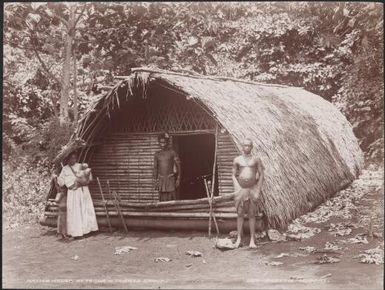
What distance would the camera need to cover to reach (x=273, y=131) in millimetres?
10242

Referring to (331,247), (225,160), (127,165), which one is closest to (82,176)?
(127,165)

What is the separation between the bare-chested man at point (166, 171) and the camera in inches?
396

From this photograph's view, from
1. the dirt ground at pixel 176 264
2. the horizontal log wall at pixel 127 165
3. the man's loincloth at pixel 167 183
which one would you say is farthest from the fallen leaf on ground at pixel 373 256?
the horizontal log wall at pixel 127 165

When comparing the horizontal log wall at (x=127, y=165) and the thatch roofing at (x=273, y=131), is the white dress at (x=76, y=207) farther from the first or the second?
the horizontal log wall at (x=127, y=165)

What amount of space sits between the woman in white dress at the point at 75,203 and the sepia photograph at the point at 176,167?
26mm

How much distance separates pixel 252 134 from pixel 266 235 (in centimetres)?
183

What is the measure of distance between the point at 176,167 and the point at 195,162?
374 centimetres

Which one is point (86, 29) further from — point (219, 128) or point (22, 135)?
point (219, 128)

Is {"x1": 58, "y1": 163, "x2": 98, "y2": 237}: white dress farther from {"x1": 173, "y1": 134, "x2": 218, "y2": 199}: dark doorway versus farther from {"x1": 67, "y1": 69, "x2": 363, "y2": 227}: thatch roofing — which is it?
{"x1": 173, "y1": 134, "x2": 218, "y2": 199}: dark doorway

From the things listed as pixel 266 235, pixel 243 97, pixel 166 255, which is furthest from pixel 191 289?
pixel 243 97

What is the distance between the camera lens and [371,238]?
324 inches

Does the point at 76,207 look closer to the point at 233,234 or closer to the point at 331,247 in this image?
the point at 233,234

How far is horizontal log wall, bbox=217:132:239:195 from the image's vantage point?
31.0ft

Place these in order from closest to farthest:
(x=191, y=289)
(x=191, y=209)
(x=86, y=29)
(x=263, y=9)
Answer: (x=191, y=289) → (x=191, y=209) → (x=86, y=29) → (x=263, y=9)
